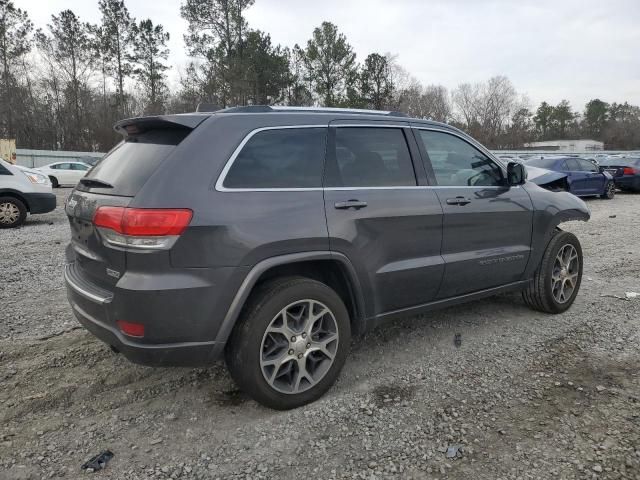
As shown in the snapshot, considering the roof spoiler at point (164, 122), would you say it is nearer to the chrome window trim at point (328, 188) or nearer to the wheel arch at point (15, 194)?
the chrome window trim at point (328, 188)

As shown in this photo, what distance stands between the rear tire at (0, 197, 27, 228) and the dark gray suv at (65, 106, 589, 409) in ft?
26.5

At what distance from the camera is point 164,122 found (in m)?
2.93

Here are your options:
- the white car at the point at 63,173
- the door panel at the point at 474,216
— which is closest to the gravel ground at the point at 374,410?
the door panel at the point at 474,216

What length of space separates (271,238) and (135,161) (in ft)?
3.10

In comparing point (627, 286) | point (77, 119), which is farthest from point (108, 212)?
point (77, 119)

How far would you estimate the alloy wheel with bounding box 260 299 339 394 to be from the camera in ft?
9.69

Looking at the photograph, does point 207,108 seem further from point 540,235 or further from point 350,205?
point 540,235

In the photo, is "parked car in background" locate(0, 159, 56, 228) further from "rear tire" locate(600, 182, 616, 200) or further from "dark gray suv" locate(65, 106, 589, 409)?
"rear tire" locate(600, 182, 616, 200)

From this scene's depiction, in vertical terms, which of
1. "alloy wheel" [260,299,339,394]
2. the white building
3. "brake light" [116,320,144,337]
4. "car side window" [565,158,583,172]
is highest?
the white building

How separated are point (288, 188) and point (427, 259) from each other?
1.25 m

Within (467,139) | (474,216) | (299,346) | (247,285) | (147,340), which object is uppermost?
(467,139)

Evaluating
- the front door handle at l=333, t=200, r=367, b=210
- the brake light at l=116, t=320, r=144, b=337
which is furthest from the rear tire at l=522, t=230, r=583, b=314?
the brake light at l=116, t=320, r=144, b=337

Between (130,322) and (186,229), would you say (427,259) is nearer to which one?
(186,229)

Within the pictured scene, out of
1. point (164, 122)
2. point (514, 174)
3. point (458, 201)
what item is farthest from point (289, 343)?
point (514, 174)
